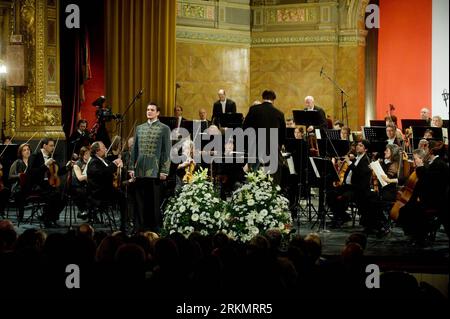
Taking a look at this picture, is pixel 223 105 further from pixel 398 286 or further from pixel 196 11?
pixel 398 286

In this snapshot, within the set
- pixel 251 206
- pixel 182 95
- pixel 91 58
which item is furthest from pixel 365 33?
pixel 251 206

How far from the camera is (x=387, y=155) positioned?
429 inches

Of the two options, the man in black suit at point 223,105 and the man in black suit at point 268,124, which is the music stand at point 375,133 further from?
the man in black suit at point 223,105

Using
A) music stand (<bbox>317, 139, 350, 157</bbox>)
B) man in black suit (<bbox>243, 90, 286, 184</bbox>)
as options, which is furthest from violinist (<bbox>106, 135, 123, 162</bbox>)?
music stand (<bbox>317, 139, 350, 157</bbox>)

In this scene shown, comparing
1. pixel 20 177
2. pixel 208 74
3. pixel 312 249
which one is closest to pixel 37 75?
pixel 20 177

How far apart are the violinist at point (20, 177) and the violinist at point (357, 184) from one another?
4.10 m

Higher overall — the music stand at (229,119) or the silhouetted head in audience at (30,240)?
the music stand at (229,119)

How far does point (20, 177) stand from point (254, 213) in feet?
12.4

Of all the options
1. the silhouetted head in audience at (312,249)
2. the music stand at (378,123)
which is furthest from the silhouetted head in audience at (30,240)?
the music stand at (378,123)

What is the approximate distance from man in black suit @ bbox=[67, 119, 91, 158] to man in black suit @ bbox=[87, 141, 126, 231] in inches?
97.9

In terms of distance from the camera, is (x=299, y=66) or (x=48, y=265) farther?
(x=299, y=66)

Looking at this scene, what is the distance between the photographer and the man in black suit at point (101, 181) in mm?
10672
